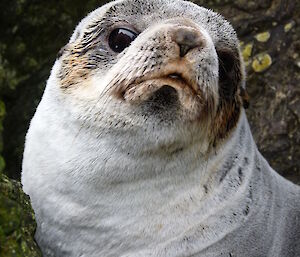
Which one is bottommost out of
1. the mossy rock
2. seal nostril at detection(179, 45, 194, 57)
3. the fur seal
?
the mossy rock

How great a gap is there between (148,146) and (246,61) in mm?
3482

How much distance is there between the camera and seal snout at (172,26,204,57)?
433cm

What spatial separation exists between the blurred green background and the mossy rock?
2.92m

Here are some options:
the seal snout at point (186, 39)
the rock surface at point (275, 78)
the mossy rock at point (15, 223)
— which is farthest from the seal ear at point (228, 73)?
the rock surface at point (275, 78)

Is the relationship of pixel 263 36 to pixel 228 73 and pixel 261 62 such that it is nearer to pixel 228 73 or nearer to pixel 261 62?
pixel 261 62

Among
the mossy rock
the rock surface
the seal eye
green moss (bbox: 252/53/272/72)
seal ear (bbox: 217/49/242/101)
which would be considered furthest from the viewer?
green moss (bbox: 252/53/272/72)

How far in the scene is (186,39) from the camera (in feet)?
14.2

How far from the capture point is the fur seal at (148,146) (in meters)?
4.37

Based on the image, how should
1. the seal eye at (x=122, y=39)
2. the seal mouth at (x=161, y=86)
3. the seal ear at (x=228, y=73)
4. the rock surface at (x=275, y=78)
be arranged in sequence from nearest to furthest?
the seal mouth at (x=161, y=86) < the seal eye at (x=122, y=39) < the seal ear at (x=228, y=73) < the rock surface at (x=275, y=78)

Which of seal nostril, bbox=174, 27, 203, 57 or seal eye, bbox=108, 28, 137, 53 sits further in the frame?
seal eye, bbox=108, 28, 137, 53

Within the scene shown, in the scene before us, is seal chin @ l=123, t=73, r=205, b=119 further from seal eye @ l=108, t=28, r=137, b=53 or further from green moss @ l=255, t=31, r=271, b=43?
green moss @ l=255, t=31, r=271, b=43

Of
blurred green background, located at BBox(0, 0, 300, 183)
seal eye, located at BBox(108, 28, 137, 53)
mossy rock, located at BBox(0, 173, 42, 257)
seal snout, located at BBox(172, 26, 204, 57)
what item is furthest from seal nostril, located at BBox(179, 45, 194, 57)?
blurred green background, located at BBox(0, 0, 300, 183)

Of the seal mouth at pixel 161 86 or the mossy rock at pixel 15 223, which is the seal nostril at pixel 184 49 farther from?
the mossy rock at pixel 15 223

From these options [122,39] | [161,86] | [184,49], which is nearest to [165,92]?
[161,86]
